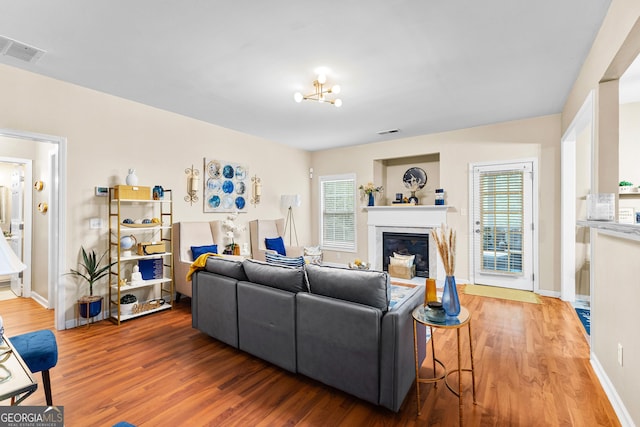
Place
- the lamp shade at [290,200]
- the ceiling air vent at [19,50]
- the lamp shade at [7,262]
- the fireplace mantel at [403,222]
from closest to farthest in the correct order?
the lamp shade at [7,262]
the ceiling air vent at [19,50]
the fireplace mantel at [403,222]
the lamp shade at [290,200]

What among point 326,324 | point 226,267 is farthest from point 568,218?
point 226,267

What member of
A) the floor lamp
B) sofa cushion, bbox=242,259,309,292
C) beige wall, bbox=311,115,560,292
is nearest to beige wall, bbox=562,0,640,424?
beige wall, bbox=311,115,560,292

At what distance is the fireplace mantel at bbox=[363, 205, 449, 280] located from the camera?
211 inches

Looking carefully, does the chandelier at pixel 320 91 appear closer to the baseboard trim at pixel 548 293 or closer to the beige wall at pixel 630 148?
the beige wall at pixel 630 148

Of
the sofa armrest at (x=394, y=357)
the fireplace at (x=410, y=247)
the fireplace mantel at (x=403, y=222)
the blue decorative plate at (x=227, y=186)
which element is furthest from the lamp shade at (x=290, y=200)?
the sofa armrest at (x=394, y=357)

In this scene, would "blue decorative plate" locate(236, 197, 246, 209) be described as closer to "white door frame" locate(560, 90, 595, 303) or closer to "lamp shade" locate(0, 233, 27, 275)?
"lamp shade" locate(0, 233, 27, 275)

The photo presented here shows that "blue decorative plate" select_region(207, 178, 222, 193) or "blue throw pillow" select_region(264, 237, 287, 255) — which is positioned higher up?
"blue decorative plate" select_region(207, 178, 222, 193)

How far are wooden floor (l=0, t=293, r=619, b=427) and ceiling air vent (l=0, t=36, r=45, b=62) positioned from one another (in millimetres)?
2733

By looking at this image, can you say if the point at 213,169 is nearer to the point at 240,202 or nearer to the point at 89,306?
the point at 240,202

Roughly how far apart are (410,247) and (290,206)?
2549mm

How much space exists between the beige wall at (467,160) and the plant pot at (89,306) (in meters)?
4.38

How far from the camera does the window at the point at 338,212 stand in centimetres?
650

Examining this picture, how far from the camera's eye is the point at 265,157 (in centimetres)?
587

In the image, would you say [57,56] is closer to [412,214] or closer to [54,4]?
[54,4]
